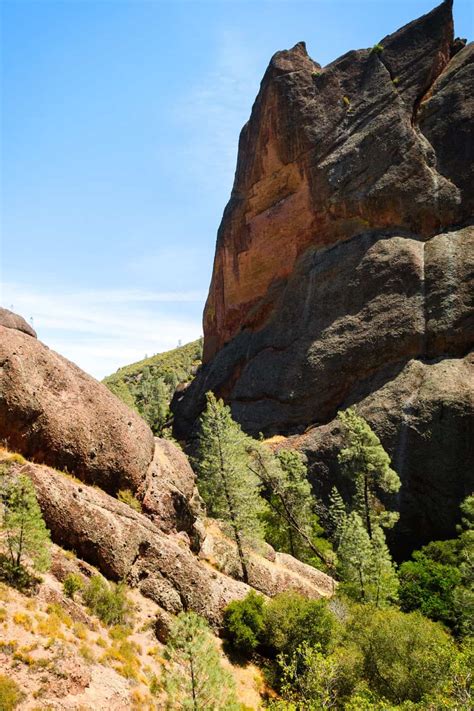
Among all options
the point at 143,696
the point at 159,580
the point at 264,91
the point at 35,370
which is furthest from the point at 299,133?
the point at 143,696

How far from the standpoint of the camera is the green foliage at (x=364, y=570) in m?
29.2

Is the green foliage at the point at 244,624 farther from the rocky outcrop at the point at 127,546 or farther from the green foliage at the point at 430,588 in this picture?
the green foliage at the point at 430,588

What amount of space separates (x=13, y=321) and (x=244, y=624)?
65.9ft

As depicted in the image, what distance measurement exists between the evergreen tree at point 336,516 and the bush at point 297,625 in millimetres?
11192

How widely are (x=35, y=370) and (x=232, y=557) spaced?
1625 centimetres

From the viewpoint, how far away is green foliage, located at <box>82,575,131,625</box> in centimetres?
1831

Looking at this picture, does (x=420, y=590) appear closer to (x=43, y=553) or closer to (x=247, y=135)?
(x=43, y=553)

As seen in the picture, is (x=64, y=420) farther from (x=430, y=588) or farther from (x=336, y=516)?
(x=430, y=588)

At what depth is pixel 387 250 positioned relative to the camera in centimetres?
5750

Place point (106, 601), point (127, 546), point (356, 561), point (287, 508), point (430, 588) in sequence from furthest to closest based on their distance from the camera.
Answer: point (287, 508)
point (430, 588)
point (356, 561)
point (127, 546)
point (106, 601)

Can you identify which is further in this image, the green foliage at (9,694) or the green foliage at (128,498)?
the green foliage at (128,498)

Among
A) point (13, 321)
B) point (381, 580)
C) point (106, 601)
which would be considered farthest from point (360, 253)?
point (106, 601)

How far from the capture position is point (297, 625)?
2352 cm

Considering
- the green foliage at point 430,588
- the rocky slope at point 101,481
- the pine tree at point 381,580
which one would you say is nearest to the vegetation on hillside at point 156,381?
the rocky slope at point 101,481
